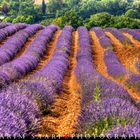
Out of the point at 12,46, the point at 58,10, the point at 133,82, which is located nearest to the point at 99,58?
the point at 12,46

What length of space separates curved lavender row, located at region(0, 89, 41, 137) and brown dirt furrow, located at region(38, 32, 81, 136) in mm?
533

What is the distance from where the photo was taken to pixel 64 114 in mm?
10898

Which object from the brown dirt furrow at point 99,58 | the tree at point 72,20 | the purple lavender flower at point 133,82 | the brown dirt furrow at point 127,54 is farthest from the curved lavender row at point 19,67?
the tree at point 72,20

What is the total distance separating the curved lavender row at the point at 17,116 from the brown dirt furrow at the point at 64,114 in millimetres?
533

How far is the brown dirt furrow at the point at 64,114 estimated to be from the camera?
895cm

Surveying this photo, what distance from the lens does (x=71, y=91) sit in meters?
14.6

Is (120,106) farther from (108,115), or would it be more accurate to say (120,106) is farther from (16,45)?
(16,45)

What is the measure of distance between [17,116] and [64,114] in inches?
168

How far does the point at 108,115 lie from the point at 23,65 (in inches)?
408

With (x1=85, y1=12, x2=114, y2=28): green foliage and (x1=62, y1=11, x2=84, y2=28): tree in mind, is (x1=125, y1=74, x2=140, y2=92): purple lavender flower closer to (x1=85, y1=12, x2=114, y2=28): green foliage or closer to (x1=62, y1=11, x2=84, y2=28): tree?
(x1=62, y1=11, x2=84, y2=28): tree

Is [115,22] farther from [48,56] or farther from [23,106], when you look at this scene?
[23,106]

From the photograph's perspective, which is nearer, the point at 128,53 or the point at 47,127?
the point at 47,127

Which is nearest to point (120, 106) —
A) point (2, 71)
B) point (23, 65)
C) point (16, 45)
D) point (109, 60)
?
point (2, 71)

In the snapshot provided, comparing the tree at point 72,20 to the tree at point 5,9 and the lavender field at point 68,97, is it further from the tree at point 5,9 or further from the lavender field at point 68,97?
the tree at point 5,9
